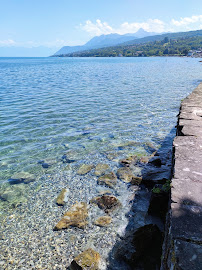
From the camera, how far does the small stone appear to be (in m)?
6.18

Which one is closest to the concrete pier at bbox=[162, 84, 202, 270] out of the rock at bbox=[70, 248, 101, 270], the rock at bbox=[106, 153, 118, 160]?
the rock at bbox=[70, 248, 101, 270]

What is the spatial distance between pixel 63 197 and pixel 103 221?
1.57m

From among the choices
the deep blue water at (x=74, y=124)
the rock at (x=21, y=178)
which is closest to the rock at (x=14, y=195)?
the rock at (x=21, y=178)

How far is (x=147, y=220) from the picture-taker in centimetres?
534

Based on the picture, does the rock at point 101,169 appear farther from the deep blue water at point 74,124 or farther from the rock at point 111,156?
the deep blue water at point 74,124

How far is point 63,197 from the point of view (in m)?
6.39

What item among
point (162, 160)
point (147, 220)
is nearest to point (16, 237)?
point (147, 220)

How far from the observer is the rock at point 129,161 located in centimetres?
838

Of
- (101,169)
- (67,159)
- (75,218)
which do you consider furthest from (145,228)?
(67,159)

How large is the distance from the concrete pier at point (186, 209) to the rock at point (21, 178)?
504cm

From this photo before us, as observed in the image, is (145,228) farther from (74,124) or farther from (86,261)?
(74,124)

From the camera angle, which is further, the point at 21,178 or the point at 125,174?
the point at 125,174

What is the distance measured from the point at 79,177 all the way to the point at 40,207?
1867 millimetres

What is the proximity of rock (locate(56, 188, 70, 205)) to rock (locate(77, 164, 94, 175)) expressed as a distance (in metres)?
1.17
